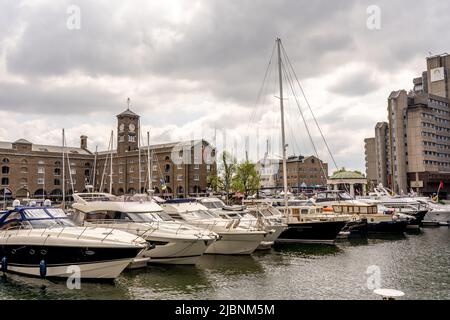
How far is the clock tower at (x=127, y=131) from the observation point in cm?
10156

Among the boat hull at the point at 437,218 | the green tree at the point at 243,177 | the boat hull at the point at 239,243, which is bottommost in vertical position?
the boat hull at the point at 437,218

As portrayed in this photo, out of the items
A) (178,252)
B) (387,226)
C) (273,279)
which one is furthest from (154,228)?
(387,226)

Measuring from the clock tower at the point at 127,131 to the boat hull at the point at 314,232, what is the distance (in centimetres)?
7648

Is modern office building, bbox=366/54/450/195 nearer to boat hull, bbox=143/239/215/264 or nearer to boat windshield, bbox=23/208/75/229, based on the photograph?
boat hull, bbox=143/239/215/264

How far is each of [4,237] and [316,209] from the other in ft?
86.5

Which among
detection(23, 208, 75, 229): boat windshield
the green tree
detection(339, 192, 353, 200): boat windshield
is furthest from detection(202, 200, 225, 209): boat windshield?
the green tree

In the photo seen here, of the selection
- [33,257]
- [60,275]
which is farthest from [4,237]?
[60,275]

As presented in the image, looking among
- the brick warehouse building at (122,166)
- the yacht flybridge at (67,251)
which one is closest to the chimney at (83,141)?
the brick warehouse building at (122,166)

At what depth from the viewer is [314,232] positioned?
31.5 m

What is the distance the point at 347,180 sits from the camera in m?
92.2

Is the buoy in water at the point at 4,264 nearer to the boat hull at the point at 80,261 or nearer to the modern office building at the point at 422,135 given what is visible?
the boat hull at the point at 80,261

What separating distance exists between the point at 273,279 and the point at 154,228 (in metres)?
7.15

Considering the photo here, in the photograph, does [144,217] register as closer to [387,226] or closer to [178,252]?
[178,252]
